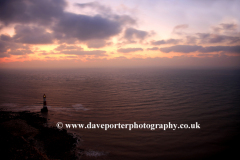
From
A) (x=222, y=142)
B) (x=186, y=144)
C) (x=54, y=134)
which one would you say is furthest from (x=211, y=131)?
(x=54, y=134)

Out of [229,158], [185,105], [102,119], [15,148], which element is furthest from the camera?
[185,105]

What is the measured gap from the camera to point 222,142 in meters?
12.5

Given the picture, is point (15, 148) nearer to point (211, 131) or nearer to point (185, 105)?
point (211, 131)

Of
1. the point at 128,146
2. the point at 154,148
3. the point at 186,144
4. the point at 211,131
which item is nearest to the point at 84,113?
the point at 128,146

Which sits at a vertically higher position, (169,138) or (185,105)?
(185,105)

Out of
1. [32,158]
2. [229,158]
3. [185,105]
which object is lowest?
[229,158]

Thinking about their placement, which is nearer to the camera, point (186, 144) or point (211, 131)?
point (186, 144)

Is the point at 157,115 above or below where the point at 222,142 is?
above

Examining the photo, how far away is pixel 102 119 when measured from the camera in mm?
17656

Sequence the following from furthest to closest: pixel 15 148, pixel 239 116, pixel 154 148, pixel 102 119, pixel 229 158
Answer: pixel 239 116 < pixel 102 119 < pixel 154 148 < pixel 229 158 < pixel 15 148

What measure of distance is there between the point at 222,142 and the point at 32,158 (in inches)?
571

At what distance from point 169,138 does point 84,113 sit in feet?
38.1

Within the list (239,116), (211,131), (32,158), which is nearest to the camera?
(32,158)

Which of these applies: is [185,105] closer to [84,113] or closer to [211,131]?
[211,131]
